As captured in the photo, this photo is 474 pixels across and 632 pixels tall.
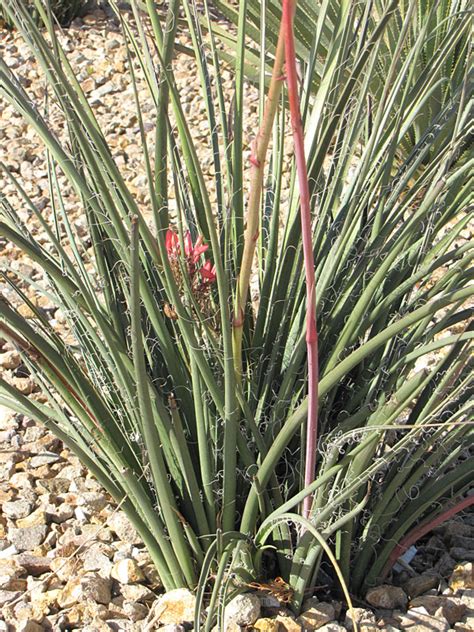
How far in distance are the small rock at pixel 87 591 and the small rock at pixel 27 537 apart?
0.53 feet

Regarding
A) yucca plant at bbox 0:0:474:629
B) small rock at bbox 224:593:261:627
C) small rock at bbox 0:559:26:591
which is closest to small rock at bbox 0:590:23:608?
small rock at bbox 0:559:26:591

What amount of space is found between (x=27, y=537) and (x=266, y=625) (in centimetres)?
46

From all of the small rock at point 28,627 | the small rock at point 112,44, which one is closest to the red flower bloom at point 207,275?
the small rock at point 28,627

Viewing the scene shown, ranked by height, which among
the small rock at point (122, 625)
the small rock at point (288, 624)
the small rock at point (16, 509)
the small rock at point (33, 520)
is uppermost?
the small rock at point (16, 509)

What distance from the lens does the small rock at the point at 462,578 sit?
1.20 meters

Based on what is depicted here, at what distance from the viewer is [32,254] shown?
0.95 meters

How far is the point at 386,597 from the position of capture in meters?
1.15

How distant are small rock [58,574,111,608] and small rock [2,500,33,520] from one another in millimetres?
251

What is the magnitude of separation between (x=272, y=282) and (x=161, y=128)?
0.28 meters

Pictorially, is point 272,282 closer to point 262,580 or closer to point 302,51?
point 262,580

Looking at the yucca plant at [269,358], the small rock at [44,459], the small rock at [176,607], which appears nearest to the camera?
the yucca plant at [269,358]

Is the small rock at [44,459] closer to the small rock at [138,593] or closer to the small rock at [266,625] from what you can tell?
the small rock at [138,593]

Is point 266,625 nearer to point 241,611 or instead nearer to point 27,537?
point 241,611

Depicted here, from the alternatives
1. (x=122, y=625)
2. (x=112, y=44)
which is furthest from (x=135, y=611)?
(x=112, y=44)
